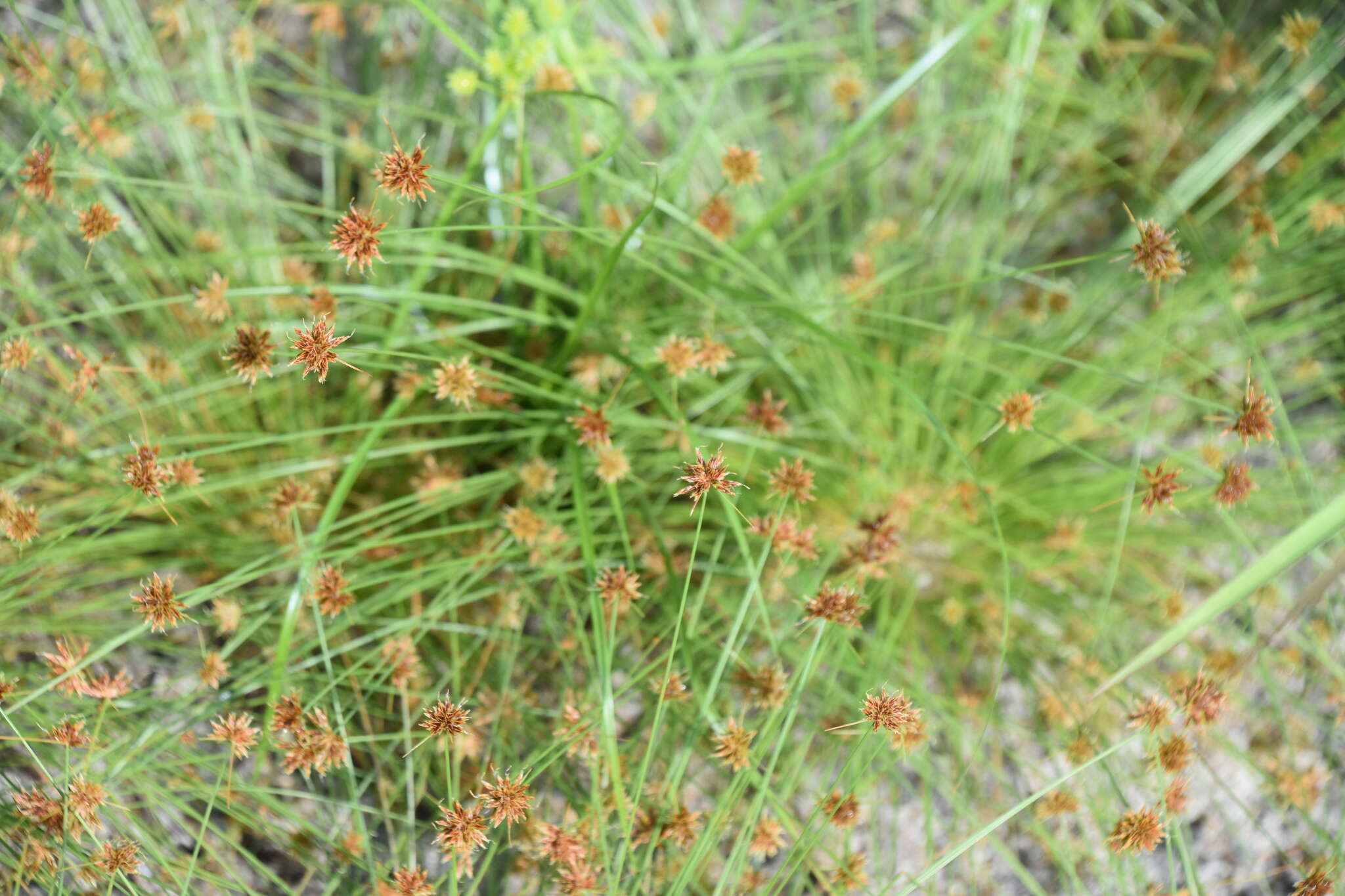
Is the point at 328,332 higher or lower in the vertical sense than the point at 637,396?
higher

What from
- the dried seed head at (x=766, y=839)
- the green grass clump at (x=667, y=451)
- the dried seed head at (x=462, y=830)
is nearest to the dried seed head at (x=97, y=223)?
the green grass clump at (x=667, y=451)

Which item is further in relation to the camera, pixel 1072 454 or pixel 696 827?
pixel 1072 454

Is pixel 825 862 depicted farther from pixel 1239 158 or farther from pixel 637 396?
pixel 1239 158

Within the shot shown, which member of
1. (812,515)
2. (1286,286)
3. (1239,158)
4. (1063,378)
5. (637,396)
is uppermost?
(1239,158)

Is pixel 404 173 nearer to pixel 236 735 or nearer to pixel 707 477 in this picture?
pixel 707 477

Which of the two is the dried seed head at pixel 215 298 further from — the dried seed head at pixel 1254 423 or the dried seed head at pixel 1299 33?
the dried seed head at pixel 1299 33

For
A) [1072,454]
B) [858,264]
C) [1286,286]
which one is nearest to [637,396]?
[858,264]

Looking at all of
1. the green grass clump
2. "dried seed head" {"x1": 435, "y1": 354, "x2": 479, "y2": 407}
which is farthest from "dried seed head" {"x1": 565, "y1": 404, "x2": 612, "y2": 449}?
"dried seed head" {"x1": 435, "y1": 354, "x2": 479, "y2": 407}
